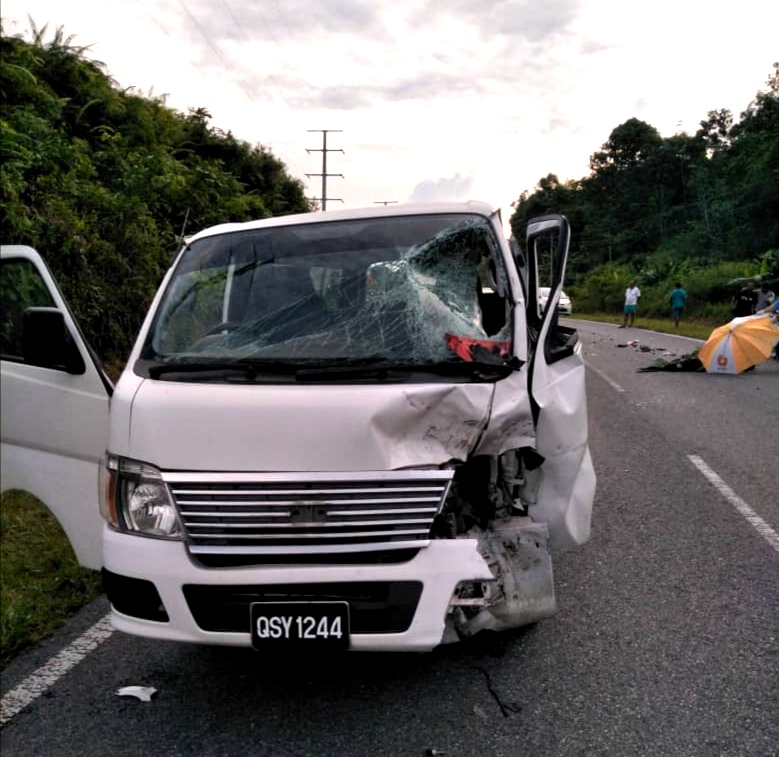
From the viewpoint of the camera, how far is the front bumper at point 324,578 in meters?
2.96

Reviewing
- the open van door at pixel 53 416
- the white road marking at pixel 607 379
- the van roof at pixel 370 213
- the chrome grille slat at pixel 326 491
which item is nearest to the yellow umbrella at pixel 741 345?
the white road marking at pixel 607 379

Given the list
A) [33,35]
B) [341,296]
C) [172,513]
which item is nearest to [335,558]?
[172,513]

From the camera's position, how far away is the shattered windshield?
11.9 feet

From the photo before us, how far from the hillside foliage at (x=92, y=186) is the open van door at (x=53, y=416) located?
14.2 ft

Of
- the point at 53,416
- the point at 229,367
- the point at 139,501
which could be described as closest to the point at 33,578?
the point at 53,416

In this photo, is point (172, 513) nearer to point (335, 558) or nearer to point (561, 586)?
point (335, 558)

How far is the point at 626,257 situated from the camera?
224ft

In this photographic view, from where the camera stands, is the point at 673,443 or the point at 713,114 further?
the point at 713,114

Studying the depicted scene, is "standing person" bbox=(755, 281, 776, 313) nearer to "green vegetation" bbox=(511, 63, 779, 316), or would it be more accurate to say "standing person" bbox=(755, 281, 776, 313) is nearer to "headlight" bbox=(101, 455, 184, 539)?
"green vegetation" bbox=(511, 63, 779, 316)

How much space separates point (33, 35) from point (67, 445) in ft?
36.7

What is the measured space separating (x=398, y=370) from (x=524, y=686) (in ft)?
4.56

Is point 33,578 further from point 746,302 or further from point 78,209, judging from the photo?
point 746,302

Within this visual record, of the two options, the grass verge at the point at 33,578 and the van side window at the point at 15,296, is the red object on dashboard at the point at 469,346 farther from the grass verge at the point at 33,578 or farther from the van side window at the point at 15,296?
the grass verge at the point at 33,578

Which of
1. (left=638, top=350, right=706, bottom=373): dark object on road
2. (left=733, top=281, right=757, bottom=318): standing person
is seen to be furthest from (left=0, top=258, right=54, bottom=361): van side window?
(left=733, top=281, right=757, bottom=318): standing person
